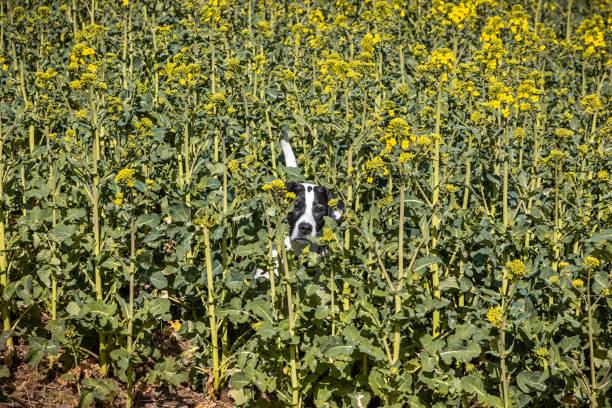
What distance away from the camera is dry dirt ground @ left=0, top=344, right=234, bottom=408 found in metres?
3.63

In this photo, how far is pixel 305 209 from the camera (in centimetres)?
560

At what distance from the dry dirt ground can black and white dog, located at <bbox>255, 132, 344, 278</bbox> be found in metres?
1.79

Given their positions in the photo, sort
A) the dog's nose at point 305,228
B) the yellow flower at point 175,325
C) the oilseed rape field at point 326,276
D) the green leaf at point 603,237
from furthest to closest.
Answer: the dog's nose at point 305,228 < the yellow flower at point 175,325 < the green leaf at point 603,237 < the oilseed rape field at point 326,276

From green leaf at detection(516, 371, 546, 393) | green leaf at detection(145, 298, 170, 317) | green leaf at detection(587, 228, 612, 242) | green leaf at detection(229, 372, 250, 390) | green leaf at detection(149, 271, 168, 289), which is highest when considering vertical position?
green leaf at detection(587, 228, 612, 242)

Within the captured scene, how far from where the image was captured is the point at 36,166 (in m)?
4.45

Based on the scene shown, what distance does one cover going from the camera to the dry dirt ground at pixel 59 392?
11.9 ft

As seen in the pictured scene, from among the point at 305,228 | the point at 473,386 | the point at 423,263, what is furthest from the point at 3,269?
the point at 473,386

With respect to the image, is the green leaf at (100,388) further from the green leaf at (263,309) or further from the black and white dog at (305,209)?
the black and white dog at (305,209)

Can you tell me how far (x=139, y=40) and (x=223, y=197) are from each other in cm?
362

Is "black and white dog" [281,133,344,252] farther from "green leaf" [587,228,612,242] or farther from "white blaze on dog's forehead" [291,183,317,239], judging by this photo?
"green leaf" [587,228,612,242]

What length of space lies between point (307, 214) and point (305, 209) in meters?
0.07

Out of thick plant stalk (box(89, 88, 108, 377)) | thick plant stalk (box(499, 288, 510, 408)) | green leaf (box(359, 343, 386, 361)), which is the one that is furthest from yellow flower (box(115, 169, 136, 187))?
thick plant stalk (box(499, 288, 510, 408))

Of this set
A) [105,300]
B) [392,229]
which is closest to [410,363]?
[392,229]

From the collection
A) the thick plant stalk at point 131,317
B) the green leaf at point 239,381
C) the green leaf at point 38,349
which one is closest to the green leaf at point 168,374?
the thick plant stalk at point 131,317
